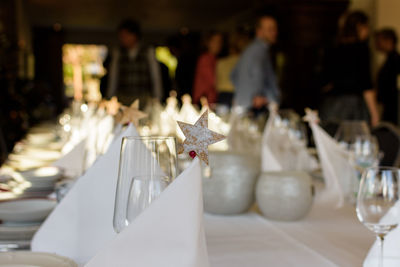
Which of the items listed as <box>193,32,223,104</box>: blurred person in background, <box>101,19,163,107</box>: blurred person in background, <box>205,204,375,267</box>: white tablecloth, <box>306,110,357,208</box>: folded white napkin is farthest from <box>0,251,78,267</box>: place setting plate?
<box>193,32,223,104</box>: blurred person in background

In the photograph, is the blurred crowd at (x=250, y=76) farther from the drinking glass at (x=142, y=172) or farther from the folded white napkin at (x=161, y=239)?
the folded white napkin at (x=161, y=239)

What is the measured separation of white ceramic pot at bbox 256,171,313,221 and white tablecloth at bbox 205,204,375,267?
0.02 m

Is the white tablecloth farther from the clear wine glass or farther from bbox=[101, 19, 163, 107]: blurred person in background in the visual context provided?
bbox=[101, 19, 163, 107]: blurred person in background

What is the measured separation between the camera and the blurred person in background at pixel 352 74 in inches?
137

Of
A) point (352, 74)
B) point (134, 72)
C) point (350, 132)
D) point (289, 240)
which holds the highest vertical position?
point (134, 72)

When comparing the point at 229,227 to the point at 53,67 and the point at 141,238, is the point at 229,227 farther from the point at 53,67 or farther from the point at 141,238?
the point at 53,67

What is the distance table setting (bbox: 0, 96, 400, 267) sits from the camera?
613 mm

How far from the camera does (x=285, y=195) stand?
47.1 inches

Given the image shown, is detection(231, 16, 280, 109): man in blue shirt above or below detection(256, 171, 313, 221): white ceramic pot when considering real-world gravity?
above

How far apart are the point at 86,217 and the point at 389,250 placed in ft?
1.69

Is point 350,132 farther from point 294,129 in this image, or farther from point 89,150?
point 89,150

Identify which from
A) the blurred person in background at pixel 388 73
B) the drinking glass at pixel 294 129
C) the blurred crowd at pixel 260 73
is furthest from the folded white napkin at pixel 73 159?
the blurred person in background at pixel 388 73

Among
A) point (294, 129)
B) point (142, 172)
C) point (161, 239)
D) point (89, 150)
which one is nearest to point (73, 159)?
point (89, 150)

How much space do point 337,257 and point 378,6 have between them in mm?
6199
